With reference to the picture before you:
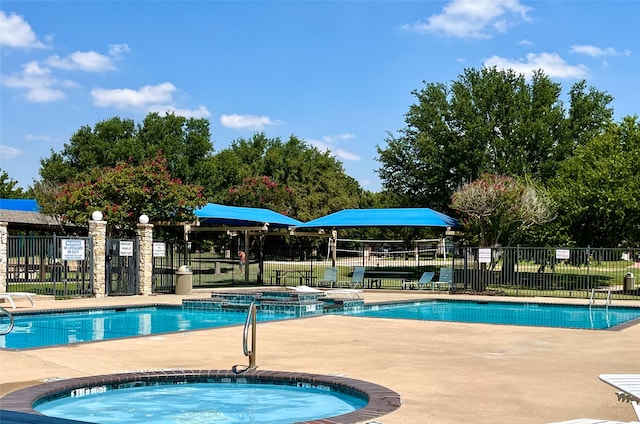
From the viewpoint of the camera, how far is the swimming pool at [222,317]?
51.0 feet

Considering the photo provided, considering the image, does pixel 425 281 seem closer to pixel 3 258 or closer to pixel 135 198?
pixel 135 198

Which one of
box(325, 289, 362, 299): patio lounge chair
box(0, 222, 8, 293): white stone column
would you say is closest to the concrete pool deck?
box(325, 289, 362, 299): patio lounge chair

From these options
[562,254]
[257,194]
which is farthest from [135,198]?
[257,194]

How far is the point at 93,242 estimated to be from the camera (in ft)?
77.8

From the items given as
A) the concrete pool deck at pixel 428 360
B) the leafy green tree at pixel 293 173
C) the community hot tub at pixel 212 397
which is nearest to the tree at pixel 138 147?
the leafy green tree at pixel 293 173

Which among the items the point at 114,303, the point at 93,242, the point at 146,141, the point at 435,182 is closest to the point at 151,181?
the point at 93,242

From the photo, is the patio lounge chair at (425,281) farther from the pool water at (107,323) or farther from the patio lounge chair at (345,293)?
the pool water at (107,323)

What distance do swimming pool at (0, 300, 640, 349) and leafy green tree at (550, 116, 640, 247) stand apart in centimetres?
741

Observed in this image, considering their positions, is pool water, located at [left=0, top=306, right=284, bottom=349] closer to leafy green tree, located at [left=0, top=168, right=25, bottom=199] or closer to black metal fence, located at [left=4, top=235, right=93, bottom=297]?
black metal fence, located at [left=4, top=235, right=93, bottom=297]

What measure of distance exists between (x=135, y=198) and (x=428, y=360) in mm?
18830

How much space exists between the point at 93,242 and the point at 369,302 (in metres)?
8.60

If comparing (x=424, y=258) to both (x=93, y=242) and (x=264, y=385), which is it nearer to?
(x=93, y=242)

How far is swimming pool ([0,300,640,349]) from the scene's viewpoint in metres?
15.5

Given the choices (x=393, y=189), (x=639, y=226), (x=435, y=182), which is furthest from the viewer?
(x=393, y=189)
